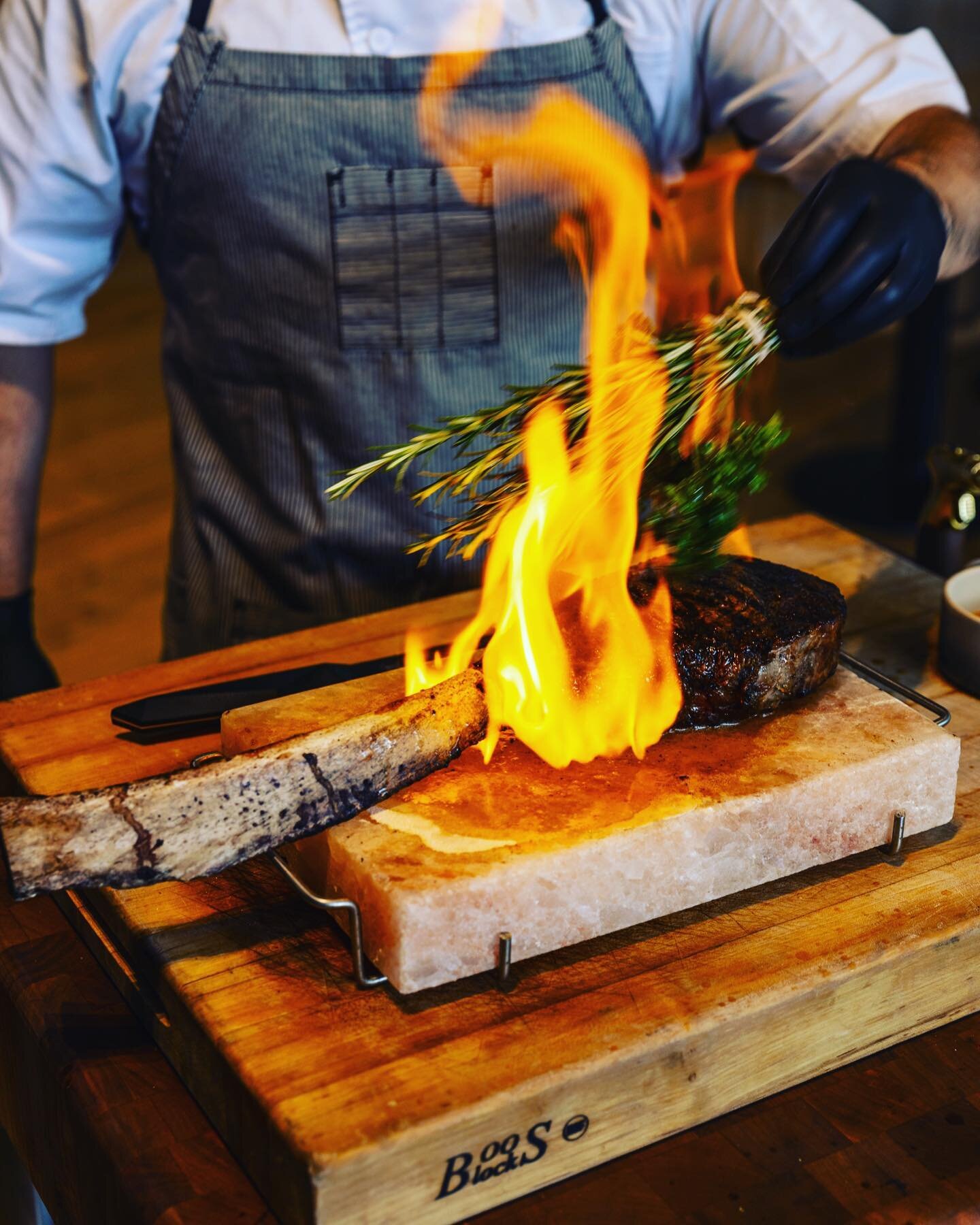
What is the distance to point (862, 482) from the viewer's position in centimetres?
430

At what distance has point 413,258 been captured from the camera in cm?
164

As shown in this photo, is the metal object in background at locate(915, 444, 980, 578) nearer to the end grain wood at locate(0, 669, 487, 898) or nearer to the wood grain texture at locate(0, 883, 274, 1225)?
the end grain wood at locate(0, 669, 487, 898)

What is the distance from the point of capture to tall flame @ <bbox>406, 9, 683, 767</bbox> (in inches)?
43.1

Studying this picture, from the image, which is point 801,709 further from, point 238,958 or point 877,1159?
point 238,958

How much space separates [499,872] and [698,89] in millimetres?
1348

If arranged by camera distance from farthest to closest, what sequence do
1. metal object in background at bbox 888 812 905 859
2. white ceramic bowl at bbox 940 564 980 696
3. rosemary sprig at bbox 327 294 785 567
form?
1. white ceramic bowl at bbox 940 564 980 696
2. rosemary sprig at bbox 327 294 785 567
3. metal object in background at bbox 888 812 905 859

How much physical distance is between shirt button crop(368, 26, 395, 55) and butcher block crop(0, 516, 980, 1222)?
907 mm

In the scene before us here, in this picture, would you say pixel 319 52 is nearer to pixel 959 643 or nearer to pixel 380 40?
pixel 380 40

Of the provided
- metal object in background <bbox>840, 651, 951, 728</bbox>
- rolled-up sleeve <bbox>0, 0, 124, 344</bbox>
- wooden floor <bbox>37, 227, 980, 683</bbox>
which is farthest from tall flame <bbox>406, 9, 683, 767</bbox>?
wooden floor <bbox>37, 227, 980, 683</bbox>

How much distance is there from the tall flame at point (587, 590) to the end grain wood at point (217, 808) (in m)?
0.10

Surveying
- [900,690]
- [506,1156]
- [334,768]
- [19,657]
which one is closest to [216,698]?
[334,768]

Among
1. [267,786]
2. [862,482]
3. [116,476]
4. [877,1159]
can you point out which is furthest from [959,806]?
[116,476]

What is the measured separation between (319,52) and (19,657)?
2.86 ft

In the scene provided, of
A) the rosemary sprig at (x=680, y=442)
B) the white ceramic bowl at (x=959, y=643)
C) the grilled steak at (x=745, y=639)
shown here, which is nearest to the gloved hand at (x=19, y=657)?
the rosemary sprig at (x=680, y=442)
